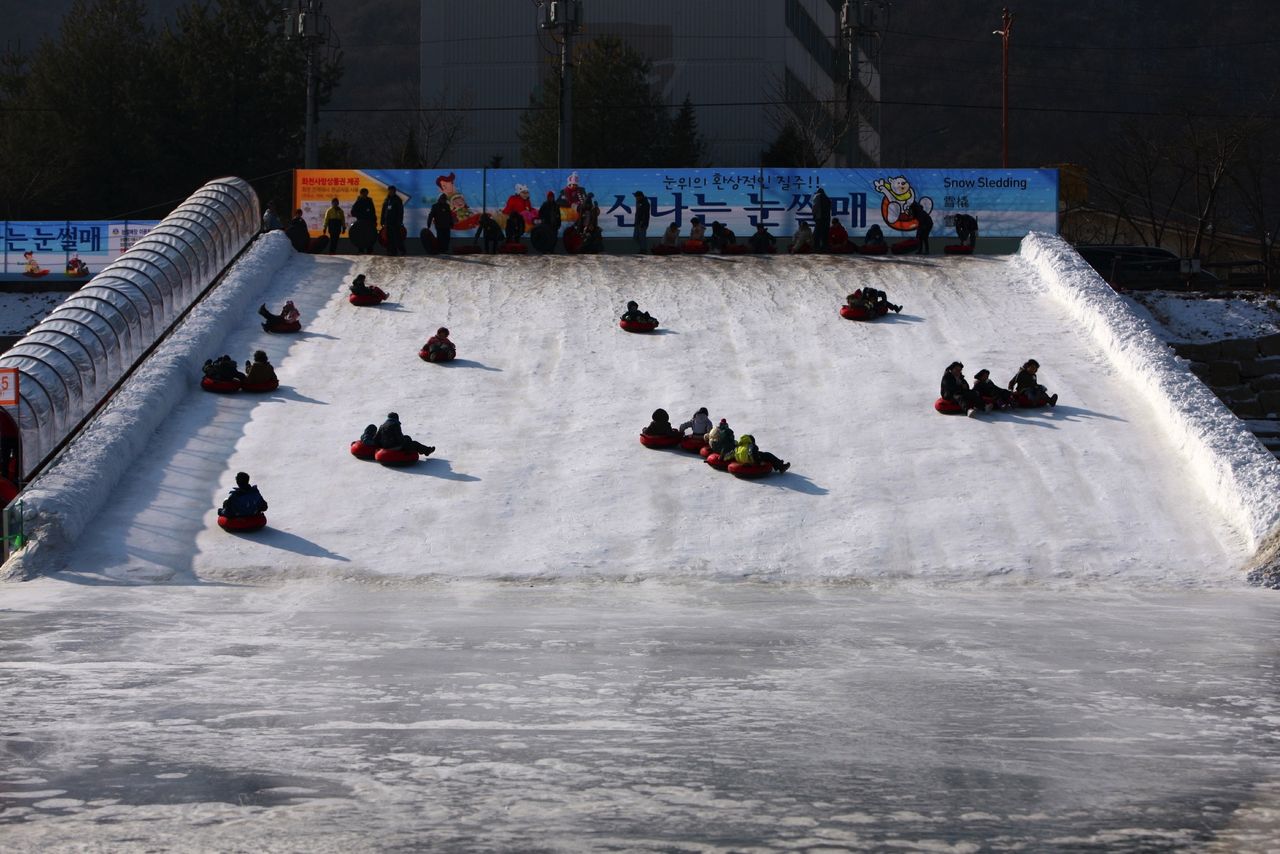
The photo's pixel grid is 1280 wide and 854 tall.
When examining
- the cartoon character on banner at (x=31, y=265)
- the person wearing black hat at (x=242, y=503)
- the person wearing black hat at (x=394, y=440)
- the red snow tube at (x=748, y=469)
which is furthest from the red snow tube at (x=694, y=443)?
the cartoon character on banner at (x=31, y=265)

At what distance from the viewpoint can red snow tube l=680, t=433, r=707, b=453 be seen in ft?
62.3

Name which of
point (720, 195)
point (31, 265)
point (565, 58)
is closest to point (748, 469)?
point (720, 195)

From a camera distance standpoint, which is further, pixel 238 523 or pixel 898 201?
pixel 898 201

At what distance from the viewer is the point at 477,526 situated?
1692cm

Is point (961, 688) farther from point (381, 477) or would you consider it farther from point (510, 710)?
point (381, 477)

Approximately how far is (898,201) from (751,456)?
1260 centimetres

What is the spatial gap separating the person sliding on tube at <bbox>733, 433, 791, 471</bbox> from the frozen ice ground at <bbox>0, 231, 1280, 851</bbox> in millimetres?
224

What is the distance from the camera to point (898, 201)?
2909 centimetres

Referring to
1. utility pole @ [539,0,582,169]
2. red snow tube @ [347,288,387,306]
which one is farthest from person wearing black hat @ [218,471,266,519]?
utility pole @ [539,0,582,169]

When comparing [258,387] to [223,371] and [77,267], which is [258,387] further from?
[77,267]

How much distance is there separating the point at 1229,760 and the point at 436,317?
740 inches

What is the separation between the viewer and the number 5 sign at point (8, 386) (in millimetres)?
16953

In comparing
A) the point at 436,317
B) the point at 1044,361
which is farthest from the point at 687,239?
the point at 1044,361

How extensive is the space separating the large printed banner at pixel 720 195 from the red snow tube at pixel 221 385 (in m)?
9.02
